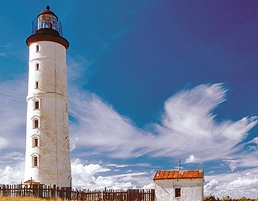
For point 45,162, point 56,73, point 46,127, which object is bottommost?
point 45,162

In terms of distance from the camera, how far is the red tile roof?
34.2 metres

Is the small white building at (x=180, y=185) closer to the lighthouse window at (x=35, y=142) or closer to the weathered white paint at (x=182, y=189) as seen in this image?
the weathered white paint at (x=182, y=189)

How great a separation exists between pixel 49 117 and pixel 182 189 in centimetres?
1206

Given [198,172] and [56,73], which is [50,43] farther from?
[198,172]

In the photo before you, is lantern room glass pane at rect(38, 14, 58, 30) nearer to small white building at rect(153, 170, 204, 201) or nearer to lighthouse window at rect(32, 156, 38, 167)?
lighthouse window at rect(32, 156, 38, 167)

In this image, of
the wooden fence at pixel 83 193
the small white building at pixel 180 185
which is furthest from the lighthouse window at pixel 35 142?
the small white building at pixel 180 185

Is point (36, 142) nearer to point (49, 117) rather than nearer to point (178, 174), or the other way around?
point (49, 117)

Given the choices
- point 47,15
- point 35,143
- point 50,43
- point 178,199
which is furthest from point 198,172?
point 47,15

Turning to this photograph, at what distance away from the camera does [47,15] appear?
1613 inches

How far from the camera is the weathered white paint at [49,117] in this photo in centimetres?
3631

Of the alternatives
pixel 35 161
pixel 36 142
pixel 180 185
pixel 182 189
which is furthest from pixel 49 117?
pixel 182 189

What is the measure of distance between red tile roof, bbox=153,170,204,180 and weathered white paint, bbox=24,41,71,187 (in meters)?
7.57

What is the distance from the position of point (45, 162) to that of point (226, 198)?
15.2 metres

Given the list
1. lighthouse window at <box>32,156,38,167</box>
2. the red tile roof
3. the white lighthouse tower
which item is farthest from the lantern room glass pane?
the red tile roof
